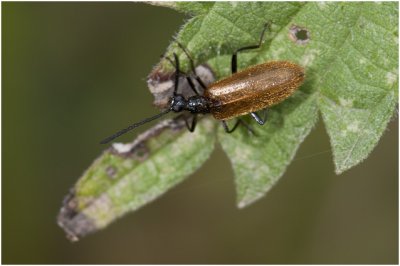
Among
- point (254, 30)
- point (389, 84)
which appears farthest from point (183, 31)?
point (389, 84)

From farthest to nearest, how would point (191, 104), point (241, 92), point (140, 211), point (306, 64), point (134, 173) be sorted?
1. point (140, 211)
2. point (134, 173)
3. point (191, 104)
4. point (241, 92)
5. point (306, 64)

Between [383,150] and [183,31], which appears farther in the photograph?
[383,150]

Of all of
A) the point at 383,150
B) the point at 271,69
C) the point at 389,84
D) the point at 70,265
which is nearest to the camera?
the point at 389,84

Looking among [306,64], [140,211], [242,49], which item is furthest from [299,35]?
[140,211]

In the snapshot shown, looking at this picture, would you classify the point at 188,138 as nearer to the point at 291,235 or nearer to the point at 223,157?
the point at 223,157

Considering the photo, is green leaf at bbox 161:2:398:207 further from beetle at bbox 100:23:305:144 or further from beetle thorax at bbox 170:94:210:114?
beetle thorax at bbox 170:94:210:114

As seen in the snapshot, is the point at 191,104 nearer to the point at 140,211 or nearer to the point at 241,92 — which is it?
the point at 241,92

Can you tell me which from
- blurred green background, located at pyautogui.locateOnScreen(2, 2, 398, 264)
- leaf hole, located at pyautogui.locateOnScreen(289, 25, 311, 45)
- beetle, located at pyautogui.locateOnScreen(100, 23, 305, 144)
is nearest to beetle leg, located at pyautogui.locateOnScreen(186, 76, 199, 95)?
beetle, located at pyautogui.locateOnScreen(100, 23, 305, 144)
